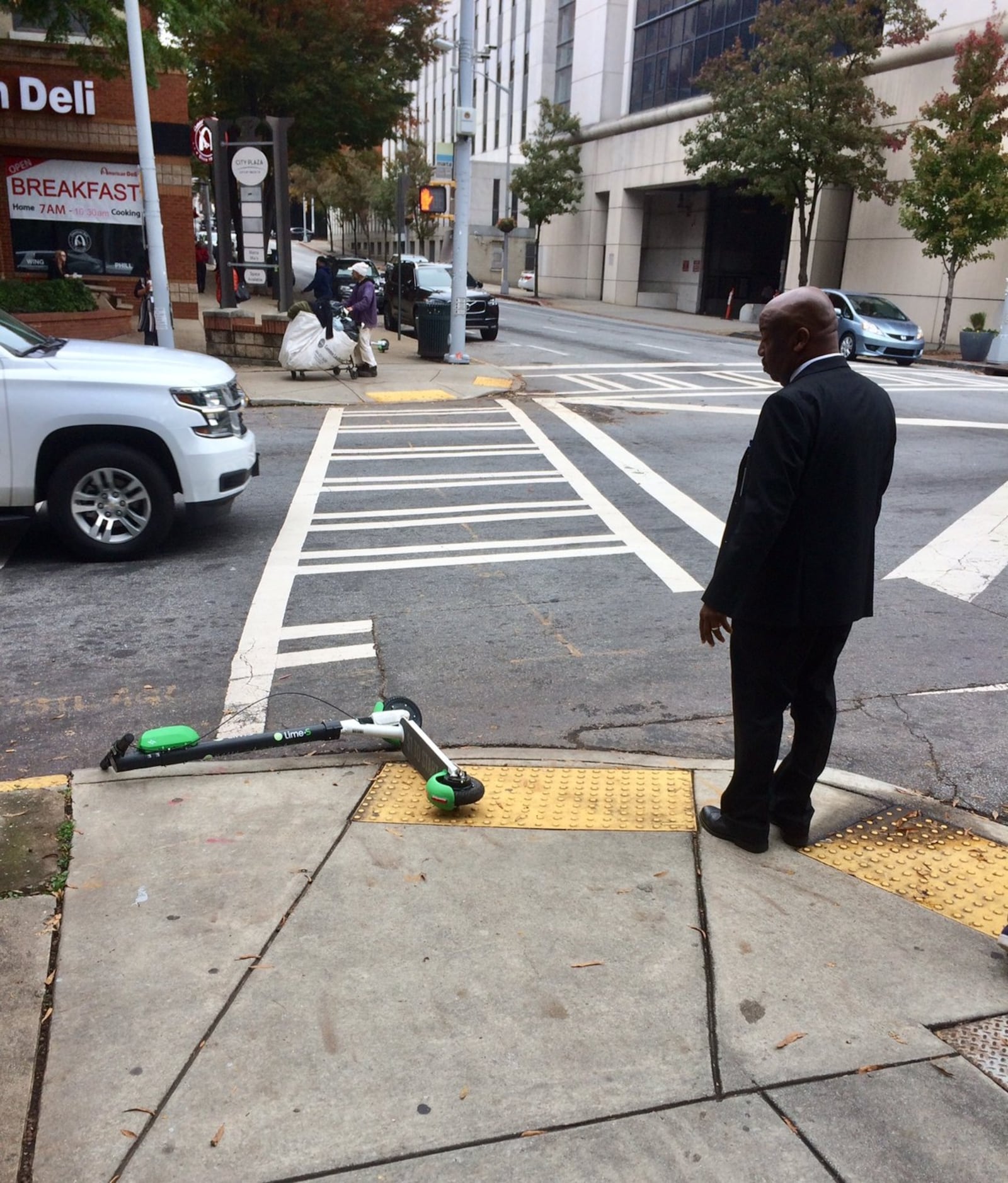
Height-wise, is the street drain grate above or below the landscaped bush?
below

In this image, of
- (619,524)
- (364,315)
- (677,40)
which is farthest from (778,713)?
(677,40)

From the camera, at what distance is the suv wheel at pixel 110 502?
7.39 metres

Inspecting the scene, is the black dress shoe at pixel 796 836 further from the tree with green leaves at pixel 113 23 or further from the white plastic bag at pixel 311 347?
the tree with green leaves at pixel 113 23

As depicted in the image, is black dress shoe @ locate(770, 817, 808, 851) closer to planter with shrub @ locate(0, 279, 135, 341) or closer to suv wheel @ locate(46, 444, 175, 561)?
Answer: suv wheel @ locate(46, 444, 175, 561)

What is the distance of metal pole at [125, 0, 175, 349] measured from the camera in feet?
51.9

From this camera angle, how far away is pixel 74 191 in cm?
2327

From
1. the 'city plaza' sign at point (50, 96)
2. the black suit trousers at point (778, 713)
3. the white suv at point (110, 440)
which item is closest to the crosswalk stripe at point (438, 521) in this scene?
the white suv at point (110, 440)

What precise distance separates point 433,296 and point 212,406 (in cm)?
1882

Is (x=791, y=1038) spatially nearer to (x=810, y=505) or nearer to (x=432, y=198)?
(x=810, y=505)

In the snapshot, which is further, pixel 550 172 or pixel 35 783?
pixel 550 172

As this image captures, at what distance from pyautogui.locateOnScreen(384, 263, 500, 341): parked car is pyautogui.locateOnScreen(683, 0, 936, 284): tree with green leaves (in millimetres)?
12183

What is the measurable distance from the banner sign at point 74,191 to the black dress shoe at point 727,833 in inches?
903

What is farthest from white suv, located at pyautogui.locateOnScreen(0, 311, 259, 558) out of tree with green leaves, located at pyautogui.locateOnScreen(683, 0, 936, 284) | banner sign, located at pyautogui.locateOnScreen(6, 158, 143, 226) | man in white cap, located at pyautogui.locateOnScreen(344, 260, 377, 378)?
tree with green leaves, located at pyautogui.locateOnScreen(683, 0, 936, 284)

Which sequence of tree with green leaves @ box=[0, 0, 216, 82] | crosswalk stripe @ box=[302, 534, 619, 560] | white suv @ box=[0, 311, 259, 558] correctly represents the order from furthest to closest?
tree with green leaves @ box=[0, 0, 216, 82], crosswalk stripe @ box=[302, 534, 619, 560], white suv @ box=[0, 311, 259, 558]
